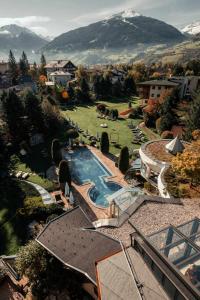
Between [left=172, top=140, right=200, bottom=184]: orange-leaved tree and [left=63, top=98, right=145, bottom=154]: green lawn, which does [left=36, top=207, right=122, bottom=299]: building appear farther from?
[left=63, top=98, right=145, bottom=154]: green lawn

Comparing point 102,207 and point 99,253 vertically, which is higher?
point 99,253

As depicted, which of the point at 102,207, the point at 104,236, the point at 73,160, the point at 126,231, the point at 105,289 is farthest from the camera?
the point at 73,160

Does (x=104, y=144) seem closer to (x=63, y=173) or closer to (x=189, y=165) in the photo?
(x=63, y=173)

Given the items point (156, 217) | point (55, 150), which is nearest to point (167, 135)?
point (55, 150)

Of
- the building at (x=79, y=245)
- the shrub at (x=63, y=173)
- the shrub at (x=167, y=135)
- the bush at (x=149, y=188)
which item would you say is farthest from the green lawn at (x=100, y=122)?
the building at (x=79, y=245)

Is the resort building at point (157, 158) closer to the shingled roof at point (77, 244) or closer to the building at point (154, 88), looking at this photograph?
the shingled roof at point (77, 244)

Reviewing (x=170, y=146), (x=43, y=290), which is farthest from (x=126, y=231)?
(x=170, y=146)

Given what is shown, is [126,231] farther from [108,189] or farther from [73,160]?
[73,160]

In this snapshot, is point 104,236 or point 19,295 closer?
point 104,236
